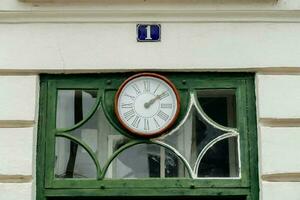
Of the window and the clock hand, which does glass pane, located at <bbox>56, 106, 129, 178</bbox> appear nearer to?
the window

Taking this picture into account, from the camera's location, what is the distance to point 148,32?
20.2 feet

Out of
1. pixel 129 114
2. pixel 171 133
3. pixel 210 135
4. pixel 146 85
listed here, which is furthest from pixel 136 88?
pixel 210 135

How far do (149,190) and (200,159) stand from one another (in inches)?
20.4

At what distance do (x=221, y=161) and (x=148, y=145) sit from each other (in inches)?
25.4

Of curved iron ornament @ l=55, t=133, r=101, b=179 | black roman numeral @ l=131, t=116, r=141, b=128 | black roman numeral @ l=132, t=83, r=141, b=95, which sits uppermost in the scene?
black roman numeral @ l=132, t=83, r=141, b=95

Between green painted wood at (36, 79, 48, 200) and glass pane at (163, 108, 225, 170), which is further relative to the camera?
glass pane at (163, 108, 225, 170)

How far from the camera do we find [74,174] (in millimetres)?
6043

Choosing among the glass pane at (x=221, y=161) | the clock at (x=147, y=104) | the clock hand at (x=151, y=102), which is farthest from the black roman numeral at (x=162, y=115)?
the glass pane at (x=221, y=161)

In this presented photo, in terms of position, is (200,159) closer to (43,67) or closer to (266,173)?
(266,173)

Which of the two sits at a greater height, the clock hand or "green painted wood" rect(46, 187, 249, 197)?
the clock hand

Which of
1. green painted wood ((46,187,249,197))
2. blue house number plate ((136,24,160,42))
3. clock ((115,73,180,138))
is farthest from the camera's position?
blue house number plate ((136,24,160,42))

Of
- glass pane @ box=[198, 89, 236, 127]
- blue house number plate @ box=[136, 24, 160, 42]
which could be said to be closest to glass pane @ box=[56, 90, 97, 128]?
blue house number plate @ box=[136, 24, 160, 42]

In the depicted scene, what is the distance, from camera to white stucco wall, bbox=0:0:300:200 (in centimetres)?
598

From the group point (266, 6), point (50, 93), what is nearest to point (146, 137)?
point (50, 93)
